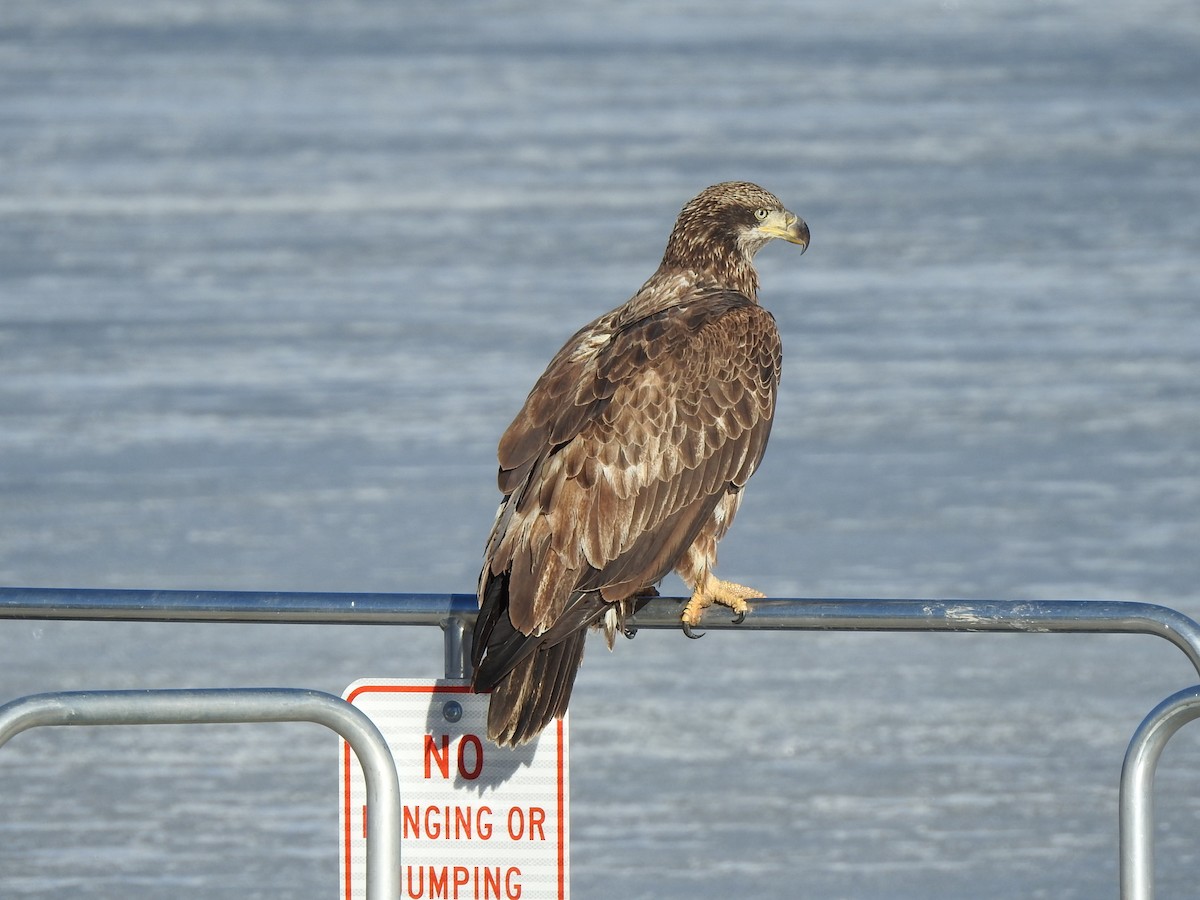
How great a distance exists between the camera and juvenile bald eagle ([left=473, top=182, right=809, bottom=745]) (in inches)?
172

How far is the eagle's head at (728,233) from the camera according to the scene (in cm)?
590

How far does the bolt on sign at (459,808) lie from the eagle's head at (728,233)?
277 cm

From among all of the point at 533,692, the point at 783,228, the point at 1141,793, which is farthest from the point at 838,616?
the point at 783,228

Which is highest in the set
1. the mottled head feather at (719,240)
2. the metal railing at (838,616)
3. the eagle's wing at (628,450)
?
the mottled head feather at (719,240)

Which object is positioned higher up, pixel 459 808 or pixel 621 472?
pixel 621 472

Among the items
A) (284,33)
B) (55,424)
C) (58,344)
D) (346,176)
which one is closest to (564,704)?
(55,424)

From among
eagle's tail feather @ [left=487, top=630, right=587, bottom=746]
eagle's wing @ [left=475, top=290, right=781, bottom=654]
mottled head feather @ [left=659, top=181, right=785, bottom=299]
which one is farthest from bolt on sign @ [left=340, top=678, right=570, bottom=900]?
mottled head feather @ [left=659, top=181, right=785, bottom=299]

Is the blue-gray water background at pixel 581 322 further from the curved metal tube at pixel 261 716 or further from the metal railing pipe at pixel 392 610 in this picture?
the curved metal tube at pixel 261 716

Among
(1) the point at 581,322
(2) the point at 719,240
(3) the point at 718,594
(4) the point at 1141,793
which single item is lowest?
(4) the point at 1141,793

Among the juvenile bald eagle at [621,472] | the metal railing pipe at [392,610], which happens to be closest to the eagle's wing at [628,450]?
the juvenile bald eagle at [621,472]

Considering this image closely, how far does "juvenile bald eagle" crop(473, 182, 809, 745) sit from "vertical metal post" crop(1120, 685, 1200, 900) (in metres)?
1.11

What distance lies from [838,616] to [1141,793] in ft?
1.81

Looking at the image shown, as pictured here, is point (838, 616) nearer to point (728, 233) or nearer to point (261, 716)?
point (261, 716)

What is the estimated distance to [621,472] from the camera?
475 centimetres
